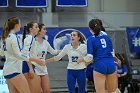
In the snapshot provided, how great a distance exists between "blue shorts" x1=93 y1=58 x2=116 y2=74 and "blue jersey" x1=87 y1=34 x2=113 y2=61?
7 cm

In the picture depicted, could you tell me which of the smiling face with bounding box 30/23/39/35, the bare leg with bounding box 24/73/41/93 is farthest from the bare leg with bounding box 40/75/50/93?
the smiling face with bounding box 30/23/39/35

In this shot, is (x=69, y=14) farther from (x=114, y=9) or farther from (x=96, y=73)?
(x=96, y=73)

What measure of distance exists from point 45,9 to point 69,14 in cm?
99

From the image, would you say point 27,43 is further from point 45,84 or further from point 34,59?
point 45,84

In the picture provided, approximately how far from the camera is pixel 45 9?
13.1m

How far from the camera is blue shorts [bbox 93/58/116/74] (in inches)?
216

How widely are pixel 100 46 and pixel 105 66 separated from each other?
335mm

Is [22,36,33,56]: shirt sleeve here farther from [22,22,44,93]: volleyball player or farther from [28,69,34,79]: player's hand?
[28,69,34,79]: player's hand

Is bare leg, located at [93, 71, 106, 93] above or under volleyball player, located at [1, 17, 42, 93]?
under

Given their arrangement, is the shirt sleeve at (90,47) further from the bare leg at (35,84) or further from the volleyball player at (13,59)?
the bare leg at (35,84)

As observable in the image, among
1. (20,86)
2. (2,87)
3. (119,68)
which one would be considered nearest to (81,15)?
(119,68)

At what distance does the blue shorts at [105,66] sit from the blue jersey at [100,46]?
0.07 metres

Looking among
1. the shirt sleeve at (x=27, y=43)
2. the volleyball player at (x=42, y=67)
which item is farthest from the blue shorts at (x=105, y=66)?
the volleyball player at (x=42, y=67)

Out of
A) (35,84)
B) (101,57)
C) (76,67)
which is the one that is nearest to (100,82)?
(101,57)
